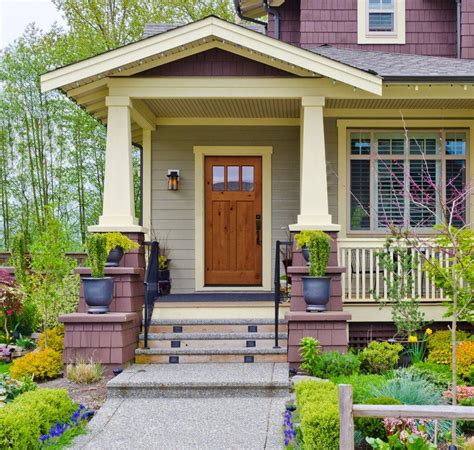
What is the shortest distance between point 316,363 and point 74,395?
2493mm

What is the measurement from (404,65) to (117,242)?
174 inches

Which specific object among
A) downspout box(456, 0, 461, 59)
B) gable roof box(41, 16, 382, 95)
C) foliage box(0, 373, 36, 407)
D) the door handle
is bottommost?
foliage box(0, 373, 36, 407)

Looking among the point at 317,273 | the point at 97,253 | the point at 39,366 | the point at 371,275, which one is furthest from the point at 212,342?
the point at 371,275

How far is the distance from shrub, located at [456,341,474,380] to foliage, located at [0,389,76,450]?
385 cm

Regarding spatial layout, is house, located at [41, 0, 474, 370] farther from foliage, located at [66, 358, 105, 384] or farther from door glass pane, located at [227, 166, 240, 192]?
foliage, located at [66, 358, 105, 384]

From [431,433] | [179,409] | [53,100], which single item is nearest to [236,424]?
[179,409]

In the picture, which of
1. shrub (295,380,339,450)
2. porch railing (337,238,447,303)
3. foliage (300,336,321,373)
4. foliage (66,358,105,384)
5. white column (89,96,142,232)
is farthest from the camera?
porch railing (337,238,447,303)

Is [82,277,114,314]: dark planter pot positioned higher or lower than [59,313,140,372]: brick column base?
higher

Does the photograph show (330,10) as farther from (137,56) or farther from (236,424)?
(236,424)

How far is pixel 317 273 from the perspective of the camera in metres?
7.20

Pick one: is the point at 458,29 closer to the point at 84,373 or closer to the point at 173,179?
the point at 173,179

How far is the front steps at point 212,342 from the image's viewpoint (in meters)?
7.30

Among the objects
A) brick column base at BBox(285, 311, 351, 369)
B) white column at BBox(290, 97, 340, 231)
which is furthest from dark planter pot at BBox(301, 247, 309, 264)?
brick column base at BBox(285, 311, 351, 369)

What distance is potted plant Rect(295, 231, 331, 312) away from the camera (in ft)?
23.4
